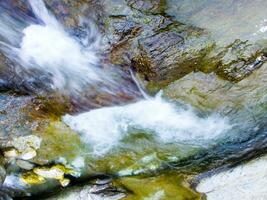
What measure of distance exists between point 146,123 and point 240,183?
1682 mm

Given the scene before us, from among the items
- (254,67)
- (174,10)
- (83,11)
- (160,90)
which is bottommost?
(254,67)

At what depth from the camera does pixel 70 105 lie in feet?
19.1

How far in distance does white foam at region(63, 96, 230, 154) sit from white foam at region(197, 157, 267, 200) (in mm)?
707

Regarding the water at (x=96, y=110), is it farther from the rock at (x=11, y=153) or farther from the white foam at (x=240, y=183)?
the rock at (x=11, y=153)

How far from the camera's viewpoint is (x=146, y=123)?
235 inches

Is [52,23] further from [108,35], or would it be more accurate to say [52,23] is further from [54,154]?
[54,154]

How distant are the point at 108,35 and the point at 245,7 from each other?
1887mm

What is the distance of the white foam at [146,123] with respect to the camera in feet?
19.0

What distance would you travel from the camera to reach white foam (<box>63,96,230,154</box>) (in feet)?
19.0

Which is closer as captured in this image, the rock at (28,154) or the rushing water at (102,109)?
the rushing water at (102,109)

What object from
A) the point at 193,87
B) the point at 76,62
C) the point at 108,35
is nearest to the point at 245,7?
the point at 193,87

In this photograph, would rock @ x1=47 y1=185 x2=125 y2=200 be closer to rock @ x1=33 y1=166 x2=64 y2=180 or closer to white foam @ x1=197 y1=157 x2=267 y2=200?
rock @ x1=33 y1=166 x2=64 y2=180

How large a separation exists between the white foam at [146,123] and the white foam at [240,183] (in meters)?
0.71

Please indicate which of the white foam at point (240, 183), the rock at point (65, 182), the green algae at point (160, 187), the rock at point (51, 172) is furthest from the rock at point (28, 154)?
the white foam at point (240, 183)
